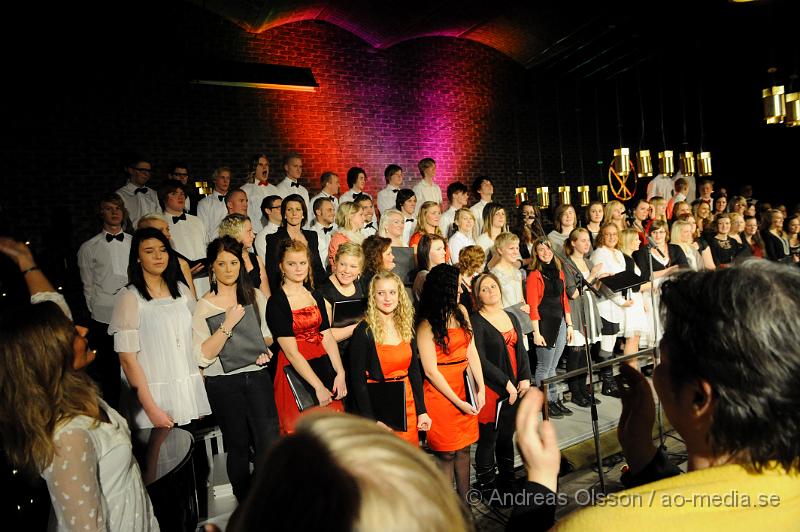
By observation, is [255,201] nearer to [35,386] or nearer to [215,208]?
[215,208]

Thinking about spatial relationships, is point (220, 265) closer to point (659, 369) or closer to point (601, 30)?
point (659, 369)

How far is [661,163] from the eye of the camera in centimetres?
873

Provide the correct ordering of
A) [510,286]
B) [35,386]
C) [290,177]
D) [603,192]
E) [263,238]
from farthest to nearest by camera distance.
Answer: [603,192] → [290,177] → [263,238] → [510,286] → [35,386]

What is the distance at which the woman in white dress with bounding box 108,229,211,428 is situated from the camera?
314 cm

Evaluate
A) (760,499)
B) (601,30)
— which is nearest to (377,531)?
(760,499)

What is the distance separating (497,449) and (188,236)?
12.5ft

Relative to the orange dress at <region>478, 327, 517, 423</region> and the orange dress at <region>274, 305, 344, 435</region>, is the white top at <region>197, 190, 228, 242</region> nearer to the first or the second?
the orange dress at <region>274, 305, 344, 435</region>

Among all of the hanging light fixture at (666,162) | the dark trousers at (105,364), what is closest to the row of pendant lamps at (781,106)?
the hanging light fixture at (666,162)

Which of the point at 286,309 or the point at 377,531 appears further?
the point at 286,309

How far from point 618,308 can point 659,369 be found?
4.97 meters

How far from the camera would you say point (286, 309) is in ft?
11.8

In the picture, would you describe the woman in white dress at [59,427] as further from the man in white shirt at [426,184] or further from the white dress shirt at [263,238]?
the man in white shirt at [426,184]

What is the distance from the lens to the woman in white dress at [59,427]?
1.68m

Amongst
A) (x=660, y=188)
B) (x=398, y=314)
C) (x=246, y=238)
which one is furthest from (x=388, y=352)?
(x=660, y=188)
